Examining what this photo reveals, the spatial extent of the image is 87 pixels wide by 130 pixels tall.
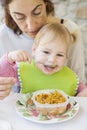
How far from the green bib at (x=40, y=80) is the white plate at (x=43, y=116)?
0.86ft

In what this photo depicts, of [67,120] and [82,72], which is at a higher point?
[67,120]

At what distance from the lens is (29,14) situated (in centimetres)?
130

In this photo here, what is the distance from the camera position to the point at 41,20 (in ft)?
4.46

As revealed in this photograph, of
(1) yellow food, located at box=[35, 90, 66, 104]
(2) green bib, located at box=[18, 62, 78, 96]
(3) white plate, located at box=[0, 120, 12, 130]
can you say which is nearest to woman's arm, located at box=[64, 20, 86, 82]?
(2) green bib, located at box=[18, 62, 78, 96]

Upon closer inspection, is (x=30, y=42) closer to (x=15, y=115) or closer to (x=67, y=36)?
(x=67, y=36)

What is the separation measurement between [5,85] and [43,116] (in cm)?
18

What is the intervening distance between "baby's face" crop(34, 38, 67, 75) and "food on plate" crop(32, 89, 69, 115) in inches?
7.3

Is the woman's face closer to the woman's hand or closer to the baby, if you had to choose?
the baby

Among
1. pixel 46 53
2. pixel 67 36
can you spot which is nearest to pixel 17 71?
pixel 46 53

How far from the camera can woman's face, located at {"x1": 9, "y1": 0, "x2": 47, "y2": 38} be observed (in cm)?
128

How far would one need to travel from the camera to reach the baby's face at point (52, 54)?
4.02ft

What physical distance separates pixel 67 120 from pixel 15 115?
0.63ft

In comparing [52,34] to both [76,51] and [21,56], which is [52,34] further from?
[76,51]

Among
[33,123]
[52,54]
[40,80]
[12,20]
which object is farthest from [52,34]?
[33,123]
